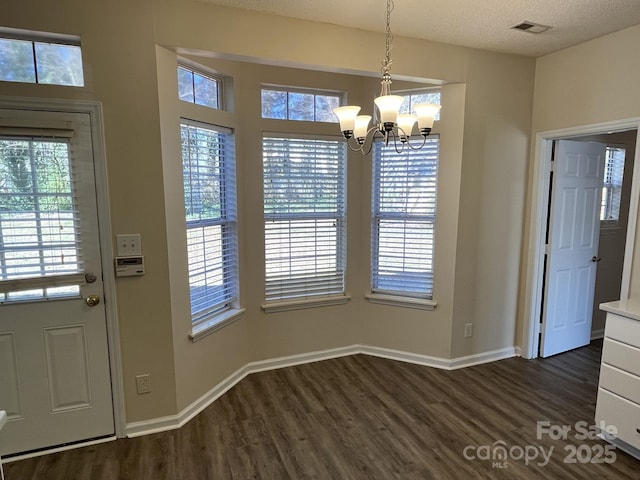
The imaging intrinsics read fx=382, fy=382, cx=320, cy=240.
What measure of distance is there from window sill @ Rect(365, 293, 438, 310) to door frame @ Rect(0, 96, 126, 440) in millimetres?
2227

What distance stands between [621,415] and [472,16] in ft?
9.01

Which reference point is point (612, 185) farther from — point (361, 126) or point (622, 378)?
point (361, 126)

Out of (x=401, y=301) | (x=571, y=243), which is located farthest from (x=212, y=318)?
(x=571, y=243)

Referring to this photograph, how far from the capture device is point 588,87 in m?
3.09

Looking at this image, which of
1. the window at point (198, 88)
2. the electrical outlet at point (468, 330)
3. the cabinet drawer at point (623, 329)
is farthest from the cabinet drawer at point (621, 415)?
the window at point (198, 88)

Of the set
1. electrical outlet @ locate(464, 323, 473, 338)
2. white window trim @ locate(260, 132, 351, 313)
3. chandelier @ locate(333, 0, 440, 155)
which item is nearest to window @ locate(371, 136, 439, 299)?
white window trim @ locate(260, 132, 351, 313)

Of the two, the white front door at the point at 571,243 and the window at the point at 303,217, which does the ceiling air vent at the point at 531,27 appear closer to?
the white front door at the point at 571,243

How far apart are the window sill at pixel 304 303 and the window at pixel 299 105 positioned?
5.42 feet

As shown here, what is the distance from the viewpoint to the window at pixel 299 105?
3307mm

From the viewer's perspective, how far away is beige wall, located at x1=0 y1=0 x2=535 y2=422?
2.30m

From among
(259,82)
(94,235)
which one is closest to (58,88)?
(94,235)

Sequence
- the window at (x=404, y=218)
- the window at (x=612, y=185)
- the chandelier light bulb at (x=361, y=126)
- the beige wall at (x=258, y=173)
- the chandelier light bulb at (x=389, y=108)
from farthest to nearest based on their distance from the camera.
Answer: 1. the window at (x=612, y=185)
2. the window at (x=404, y=218)
3. the beige wall at (x=258, y=173)
4. the chandelier light bulb at (x=361, y=126)
5. the chandelier light bulb at (x=389, y=108)

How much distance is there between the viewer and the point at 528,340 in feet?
12.1

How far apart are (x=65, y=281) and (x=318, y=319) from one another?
211 cm
